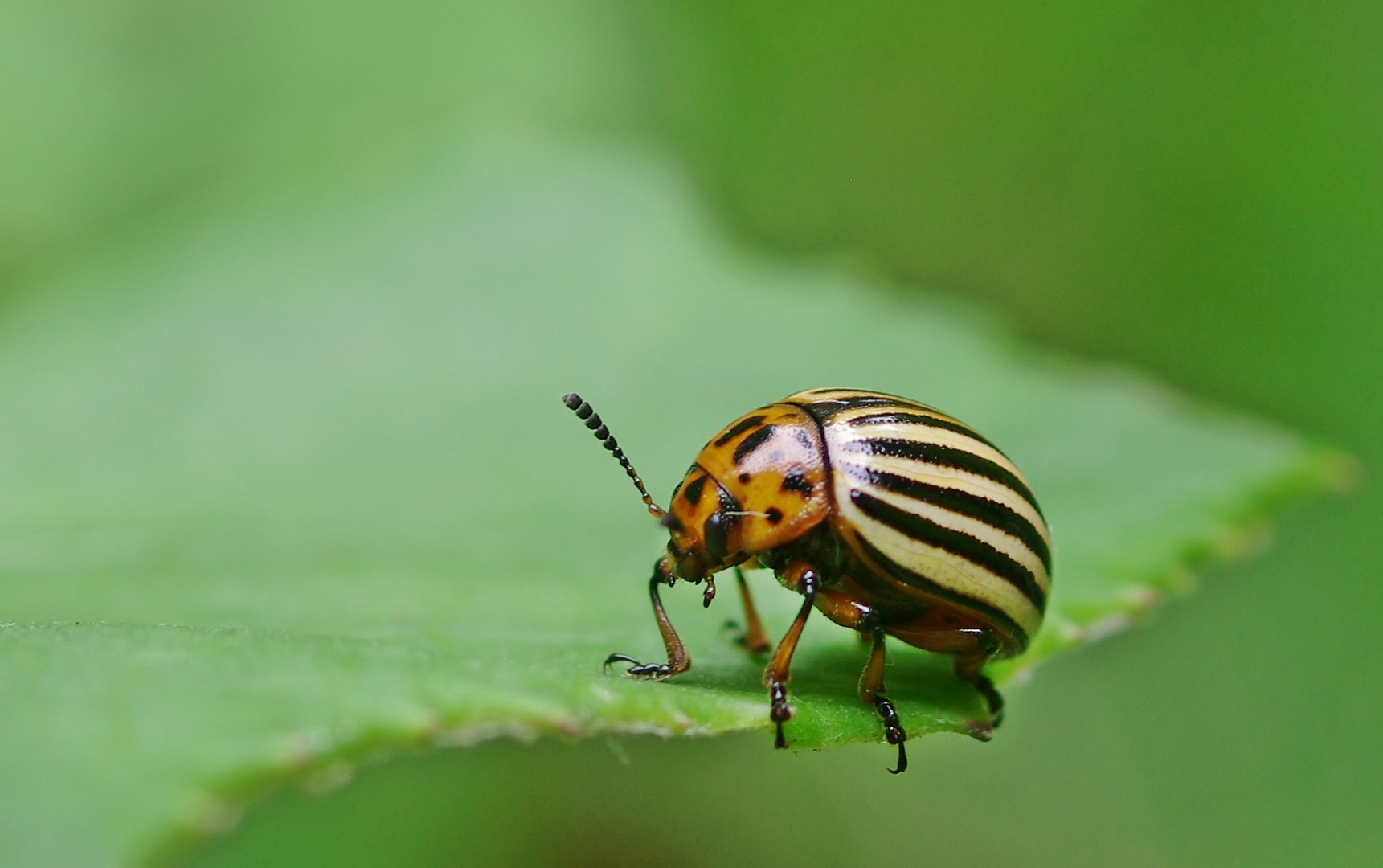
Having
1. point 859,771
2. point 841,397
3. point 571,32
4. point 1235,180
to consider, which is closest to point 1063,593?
point 841,397

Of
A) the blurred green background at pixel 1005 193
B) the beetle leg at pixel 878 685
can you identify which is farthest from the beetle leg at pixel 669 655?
the blurred green background at pixel 1005 193

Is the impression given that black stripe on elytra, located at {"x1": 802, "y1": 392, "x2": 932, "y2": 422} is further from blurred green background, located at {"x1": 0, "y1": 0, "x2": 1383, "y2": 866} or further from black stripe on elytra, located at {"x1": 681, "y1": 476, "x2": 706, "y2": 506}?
blurred green background, located at {"x1": 0, "y1": 0, "x2": 1383, "y2": 866}

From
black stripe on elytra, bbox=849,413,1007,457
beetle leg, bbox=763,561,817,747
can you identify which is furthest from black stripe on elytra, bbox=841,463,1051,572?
beetle leg, bbox=763,561,817,747

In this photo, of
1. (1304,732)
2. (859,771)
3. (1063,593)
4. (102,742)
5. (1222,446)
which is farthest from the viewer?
(1304,732)

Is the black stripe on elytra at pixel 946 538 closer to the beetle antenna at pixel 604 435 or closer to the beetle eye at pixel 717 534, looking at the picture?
the beetle eye at pixel 717 534

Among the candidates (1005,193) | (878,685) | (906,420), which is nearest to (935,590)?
(878,685)

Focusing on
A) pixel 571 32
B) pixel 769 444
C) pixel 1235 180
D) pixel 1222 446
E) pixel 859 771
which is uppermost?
pixel 571 32

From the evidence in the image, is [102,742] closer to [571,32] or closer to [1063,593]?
[1063,593]
